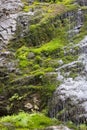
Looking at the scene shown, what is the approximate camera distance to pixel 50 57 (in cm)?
1548

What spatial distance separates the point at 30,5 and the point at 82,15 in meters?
3.57

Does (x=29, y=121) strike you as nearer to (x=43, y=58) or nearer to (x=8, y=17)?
(x=43, y=58)

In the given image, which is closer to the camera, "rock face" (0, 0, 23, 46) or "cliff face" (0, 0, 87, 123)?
"cliff face" (0, 0, 87, 123)

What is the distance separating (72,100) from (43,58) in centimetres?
324

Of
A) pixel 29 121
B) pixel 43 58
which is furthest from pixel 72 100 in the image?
pixel 43 58

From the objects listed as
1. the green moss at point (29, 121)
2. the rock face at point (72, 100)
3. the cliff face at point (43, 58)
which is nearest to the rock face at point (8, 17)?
the cliff face at point (43, 58)

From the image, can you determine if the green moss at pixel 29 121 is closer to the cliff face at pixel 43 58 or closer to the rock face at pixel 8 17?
the cliff face at pixel 43 58

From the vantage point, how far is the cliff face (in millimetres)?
13203

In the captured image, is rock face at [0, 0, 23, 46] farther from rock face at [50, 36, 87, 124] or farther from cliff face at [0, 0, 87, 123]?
rock face at [50, 36, 87, 124]

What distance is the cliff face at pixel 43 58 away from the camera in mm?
13203

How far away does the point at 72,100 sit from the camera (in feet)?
42.0

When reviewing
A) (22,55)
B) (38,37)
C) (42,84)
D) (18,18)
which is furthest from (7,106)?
(18,18)

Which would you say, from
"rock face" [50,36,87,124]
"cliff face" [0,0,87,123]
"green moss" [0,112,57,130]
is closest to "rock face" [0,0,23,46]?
"cliff face" [0,0,87,123]

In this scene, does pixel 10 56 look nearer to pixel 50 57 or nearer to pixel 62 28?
pixel 50 57
